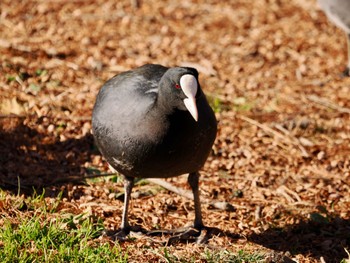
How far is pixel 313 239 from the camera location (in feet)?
17.5

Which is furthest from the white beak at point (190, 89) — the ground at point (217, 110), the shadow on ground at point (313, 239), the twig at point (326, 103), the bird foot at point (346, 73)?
the bird foot at point (346, 73)

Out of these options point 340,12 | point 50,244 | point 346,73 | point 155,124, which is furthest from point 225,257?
point 340,12

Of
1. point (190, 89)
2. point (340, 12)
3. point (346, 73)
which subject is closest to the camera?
point (190, 89)

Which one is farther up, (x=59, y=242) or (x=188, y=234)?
(x=59, y=242)

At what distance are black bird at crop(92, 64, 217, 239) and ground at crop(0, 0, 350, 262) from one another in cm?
61

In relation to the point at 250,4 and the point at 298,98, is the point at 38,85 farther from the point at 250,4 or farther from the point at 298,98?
the point at 250,4

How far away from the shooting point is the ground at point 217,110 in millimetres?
5449

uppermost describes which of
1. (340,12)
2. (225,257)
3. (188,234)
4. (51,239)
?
(340,12)

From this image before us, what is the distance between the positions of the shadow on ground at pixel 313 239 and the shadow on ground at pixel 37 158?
1589mm

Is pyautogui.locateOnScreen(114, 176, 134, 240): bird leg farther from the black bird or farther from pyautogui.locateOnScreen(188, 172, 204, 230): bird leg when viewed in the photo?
pyautogui.locateOnScreen(188, 172, 204, 230): bird leg

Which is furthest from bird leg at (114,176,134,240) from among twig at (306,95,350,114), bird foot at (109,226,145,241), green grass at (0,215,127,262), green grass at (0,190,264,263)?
twig at (306,95,350,114)

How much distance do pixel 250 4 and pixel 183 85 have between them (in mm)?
5665

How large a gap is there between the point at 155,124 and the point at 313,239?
1673 millimetres

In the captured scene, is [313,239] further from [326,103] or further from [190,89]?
[326,103]
